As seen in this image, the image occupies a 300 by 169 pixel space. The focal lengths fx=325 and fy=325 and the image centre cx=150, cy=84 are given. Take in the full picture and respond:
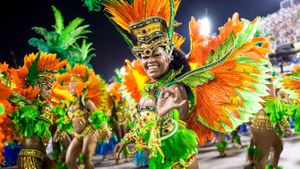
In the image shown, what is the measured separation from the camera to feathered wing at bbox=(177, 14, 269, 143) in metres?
2.69

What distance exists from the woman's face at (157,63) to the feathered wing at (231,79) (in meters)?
0.18

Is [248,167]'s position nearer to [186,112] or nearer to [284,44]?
[186,112]

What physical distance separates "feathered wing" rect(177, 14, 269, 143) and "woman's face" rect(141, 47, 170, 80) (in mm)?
177

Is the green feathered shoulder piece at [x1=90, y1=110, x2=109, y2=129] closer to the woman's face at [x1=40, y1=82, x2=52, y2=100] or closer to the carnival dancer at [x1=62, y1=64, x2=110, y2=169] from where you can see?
the carnival dancer at [x1=62, y1=64, x2=110, y2=169]

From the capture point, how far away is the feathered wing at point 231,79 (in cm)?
269

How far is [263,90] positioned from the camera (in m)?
2.73

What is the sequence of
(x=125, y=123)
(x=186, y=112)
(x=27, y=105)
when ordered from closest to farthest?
1. (x=186, y=112)
2. (x=27, y=105)
3. (x=125, y=123)

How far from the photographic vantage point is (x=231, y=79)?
8.97ft

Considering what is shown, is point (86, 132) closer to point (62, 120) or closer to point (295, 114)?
point (62, 120)

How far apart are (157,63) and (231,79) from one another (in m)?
0.64

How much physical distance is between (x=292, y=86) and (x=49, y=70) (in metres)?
Result: 3.39

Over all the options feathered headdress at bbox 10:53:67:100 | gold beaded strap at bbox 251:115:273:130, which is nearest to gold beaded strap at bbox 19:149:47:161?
feathered headdress at bbox 10:53:67:100

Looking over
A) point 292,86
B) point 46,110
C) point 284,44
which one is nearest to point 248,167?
point 292,86

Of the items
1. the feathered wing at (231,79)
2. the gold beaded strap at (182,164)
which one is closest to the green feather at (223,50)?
the feathered wing at (231,79)
